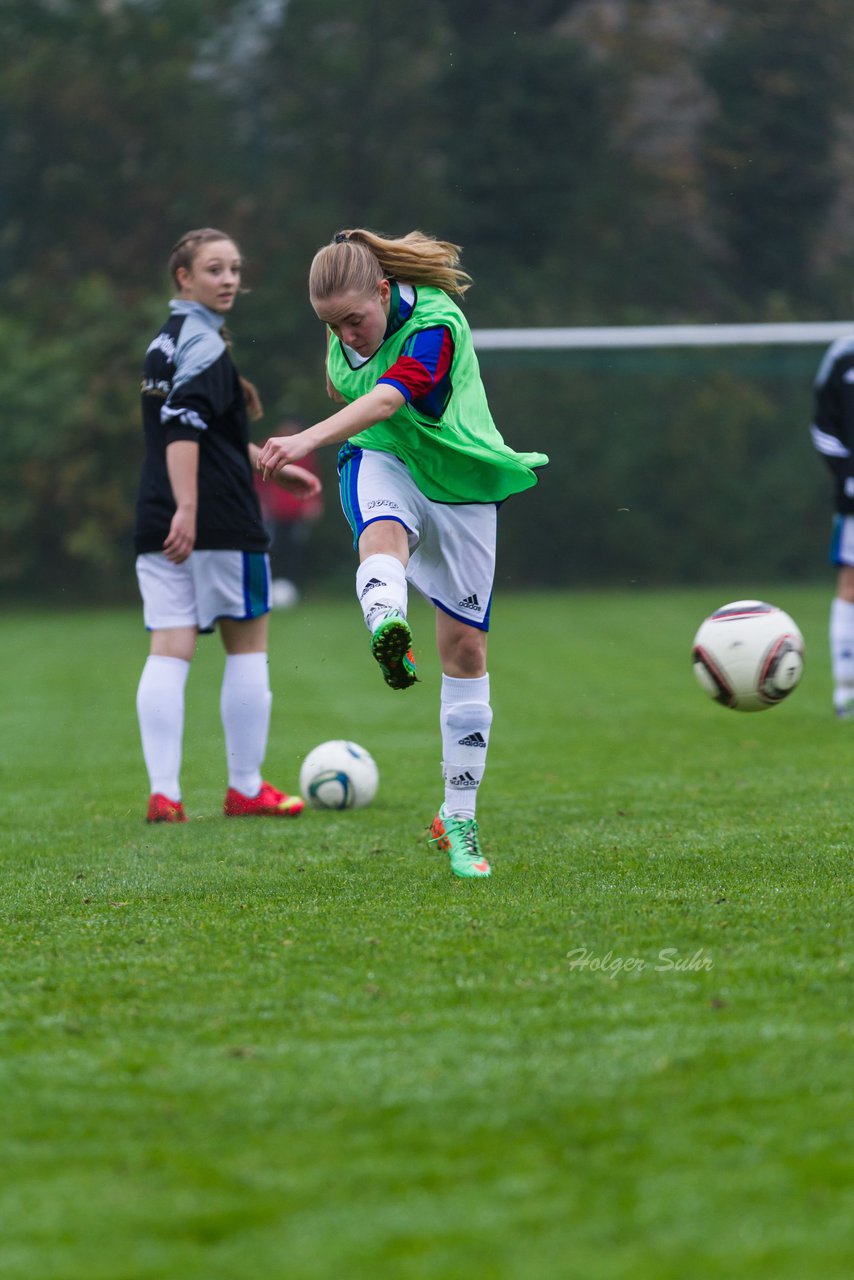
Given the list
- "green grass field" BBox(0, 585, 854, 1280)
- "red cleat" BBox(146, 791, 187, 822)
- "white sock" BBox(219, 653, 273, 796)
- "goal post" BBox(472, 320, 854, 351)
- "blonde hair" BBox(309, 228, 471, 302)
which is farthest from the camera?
"goal post" BBox(472, 320, 854, 351)

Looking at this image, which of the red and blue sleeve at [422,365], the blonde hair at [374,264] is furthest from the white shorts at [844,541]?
the red and blue sleeve at [422,365]

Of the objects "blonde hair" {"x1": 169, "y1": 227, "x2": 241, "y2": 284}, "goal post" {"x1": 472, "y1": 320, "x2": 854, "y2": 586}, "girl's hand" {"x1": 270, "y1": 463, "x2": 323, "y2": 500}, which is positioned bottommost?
"girl's hand" {"x1": 270, "y1": 463, "x2": 323, "y2": 500}

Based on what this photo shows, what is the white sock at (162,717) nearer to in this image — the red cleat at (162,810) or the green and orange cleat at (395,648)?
the red cleat at (162,810)

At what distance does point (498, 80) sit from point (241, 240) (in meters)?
4.66

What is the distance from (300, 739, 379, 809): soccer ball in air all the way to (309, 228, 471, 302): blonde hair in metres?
1.93

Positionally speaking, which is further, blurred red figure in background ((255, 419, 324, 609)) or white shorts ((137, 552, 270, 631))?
blurred red figure in background ((255, 419, 324, 609))

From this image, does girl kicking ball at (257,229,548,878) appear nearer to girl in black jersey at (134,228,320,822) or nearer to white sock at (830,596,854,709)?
girl in black jersey at (134,228,320,822)

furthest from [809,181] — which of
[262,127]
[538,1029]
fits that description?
[538,1029]

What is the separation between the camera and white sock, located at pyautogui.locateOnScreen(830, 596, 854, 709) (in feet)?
26.4

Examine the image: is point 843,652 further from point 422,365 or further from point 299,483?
point 422,365

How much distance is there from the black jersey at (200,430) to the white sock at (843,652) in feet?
11.9

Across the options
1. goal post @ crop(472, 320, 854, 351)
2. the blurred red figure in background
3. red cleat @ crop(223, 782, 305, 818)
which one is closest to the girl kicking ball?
red cleat @ crop(223, 782, 305, 818)

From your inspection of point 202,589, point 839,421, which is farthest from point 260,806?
point 839,421

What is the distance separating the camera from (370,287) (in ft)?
13.6
